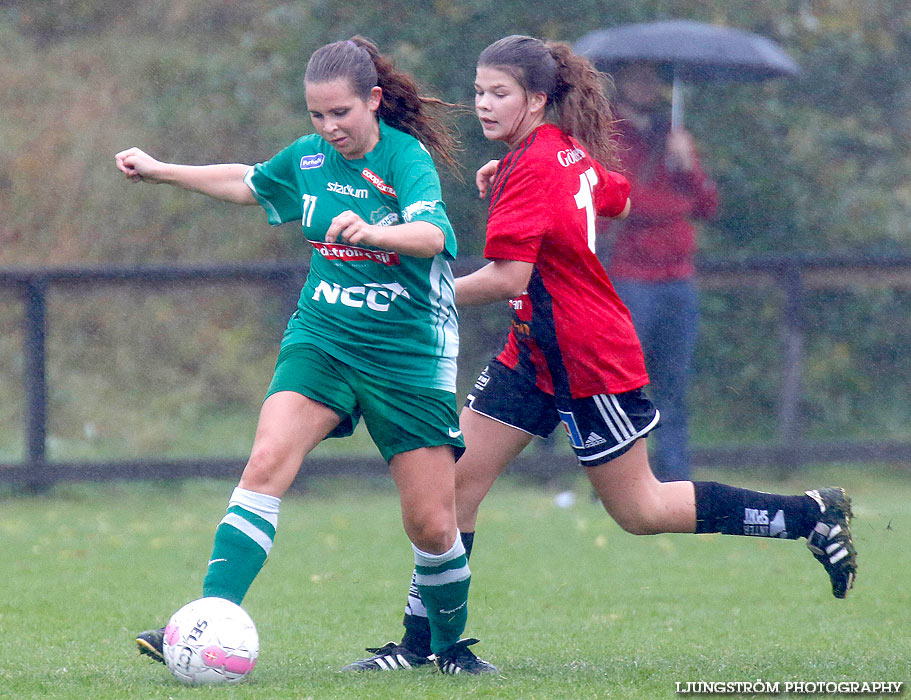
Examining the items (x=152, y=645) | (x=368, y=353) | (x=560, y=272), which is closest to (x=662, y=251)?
(x=560, y=272)

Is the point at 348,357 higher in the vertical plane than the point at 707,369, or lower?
higher

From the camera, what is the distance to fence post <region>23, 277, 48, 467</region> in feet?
26.9

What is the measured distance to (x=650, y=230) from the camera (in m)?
7.51

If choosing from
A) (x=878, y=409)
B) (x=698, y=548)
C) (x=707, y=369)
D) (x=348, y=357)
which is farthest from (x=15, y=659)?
(x=878, y=409)

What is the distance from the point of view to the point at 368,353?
3670mm

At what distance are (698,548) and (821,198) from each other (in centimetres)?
452

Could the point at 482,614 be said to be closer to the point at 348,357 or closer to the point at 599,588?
the point at 599,588

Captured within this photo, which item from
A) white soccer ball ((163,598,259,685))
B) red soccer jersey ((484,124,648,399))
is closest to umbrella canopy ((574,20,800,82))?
red soccer jersey ((484,124,648,399))

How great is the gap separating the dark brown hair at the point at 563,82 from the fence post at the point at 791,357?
5.28 m

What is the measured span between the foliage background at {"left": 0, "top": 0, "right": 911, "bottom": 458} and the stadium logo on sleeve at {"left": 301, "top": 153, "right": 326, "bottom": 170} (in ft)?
17.3

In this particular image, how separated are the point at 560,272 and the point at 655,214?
383cm

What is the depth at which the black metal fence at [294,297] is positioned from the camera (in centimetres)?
825

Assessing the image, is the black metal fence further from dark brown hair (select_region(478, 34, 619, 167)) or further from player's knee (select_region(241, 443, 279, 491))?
player's knee (select_region(241, 443, 279, 491))

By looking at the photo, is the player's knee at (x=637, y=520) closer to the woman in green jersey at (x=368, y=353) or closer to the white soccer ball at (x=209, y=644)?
the woman in green jersey at (x=368, y=353)
